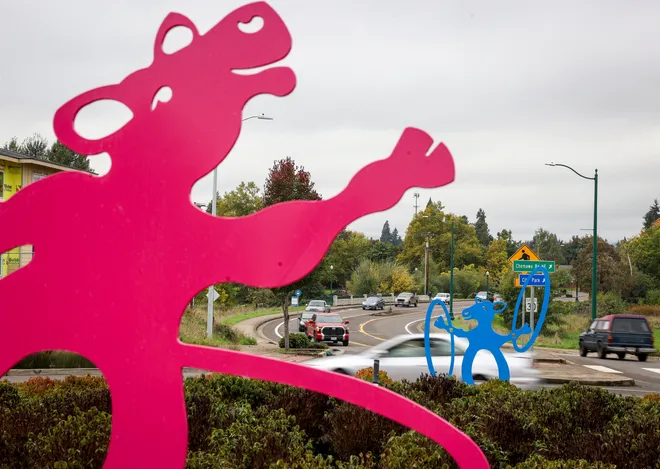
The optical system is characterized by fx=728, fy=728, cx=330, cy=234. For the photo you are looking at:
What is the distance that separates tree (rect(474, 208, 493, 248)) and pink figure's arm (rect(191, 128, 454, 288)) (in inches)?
5252

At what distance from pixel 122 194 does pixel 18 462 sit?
3.05m

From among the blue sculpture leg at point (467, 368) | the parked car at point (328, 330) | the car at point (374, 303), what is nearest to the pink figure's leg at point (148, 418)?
the blue sculpture leg at point (467, 368)

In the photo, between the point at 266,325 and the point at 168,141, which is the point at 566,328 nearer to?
the point at 266,325

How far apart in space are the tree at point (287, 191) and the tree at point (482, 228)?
106 metres

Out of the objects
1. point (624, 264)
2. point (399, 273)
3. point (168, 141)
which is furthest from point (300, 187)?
point (399, 273)

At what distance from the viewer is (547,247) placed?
13300cm

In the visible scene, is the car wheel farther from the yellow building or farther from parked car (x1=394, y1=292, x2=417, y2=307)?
parked car (x1=394, y1=292, x2=417, y2=307)

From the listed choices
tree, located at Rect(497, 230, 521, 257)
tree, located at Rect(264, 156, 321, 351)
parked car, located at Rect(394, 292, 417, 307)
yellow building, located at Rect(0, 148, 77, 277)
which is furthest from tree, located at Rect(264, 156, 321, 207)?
tree, located at Rect(497, 230, 521, 257)

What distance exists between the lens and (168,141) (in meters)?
4.32

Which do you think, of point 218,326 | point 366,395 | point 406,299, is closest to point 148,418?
point 366,395

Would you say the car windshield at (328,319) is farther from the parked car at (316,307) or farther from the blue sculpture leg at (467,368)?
the blue sculpture leg at (467,368)

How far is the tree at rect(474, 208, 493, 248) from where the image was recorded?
446 ft

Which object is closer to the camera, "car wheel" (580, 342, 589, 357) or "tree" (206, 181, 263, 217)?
"car wheel" (580, 342, 589, 357)

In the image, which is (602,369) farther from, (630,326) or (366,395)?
(366,395)
